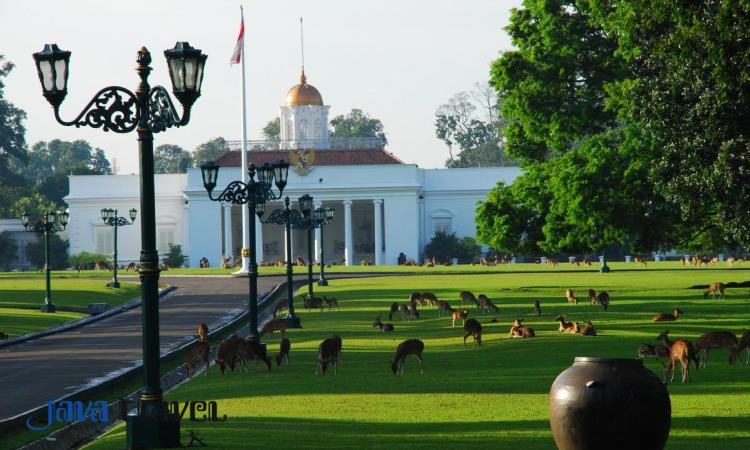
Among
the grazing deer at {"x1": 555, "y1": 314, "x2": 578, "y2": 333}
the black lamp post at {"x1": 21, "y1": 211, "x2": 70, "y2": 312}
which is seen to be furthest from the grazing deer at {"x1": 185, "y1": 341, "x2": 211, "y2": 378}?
the black lamp post at {"x1": 21, "y1": 211, "x2": 70, "y2": 312}

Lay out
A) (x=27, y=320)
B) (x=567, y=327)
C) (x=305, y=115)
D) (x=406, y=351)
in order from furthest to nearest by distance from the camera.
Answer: (x=305, y=115) → (x=27, y=320) → (x=567, y=327) → (x=406, y=351)

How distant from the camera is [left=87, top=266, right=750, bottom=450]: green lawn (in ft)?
49.7

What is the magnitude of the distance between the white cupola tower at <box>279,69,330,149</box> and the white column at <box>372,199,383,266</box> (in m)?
8.71

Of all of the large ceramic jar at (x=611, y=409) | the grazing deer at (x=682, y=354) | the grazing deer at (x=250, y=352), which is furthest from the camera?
the grazing deer at (x=250, y=352)

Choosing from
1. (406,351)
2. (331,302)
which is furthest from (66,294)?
(406,351)

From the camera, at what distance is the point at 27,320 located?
41500 millimetres

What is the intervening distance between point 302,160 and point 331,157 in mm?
5465

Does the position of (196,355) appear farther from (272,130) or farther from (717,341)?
(272,130)

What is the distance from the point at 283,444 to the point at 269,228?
98330 mm

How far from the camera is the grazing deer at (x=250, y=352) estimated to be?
23203 millimetres

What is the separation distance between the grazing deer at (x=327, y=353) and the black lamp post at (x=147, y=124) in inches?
303

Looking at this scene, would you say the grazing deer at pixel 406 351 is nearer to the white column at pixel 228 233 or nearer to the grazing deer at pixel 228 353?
the grazing deer at pixel 228 353

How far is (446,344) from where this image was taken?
2861 cm

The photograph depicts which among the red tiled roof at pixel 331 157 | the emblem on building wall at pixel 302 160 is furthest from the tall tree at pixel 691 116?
the red tiled roof at pixel 331 157
